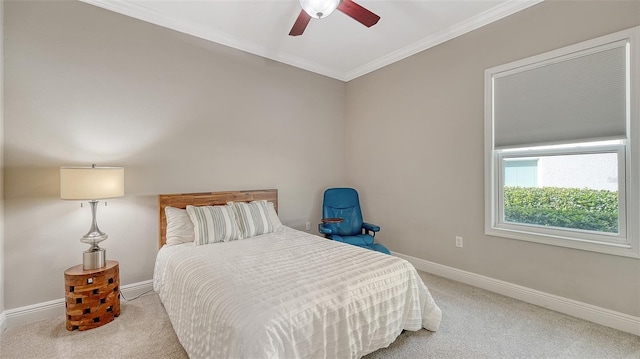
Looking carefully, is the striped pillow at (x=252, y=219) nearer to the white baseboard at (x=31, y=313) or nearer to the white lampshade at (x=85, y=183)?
the white lampshade at (x=85, y=183)

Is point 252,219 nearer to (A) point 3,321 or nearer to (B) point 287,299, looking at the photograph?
(B) point 287,299

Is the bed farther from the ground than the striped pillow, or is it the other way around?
the striped pillow

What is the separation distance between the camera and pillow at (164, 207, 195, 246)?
8.31ft

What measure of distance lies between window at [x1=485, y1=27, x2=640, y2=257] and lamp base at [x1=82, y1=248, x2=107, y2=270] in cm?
Result: 373

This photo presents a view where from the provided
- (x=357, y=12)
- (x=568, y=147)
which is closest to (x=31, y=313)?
(x=357, y=12)

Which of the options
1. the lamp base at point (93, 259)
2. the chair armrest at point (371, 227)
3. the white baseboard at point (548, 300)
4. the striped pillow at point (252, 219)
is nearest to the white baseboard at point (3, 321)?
the lamp base at point (93, 259)

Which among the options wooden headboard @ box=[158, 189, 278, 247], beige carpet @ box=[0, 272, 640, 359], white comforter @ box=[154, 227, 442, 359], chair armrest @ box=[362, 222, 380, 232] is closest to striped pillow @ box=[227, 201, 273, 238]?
wooden headboard @ box=[158, 189, 278, 247]

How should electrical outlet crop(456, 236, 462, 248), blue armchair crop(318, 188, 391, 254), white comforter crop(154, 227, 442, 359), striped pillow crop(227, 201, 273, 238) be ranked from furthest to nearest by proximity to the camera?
1. blue armchair crop(318, 188, 391, 254)
2. electrical outlet crop(456, 236, 462, 248)
3. striped pillow crop(227, 201, 273, 238)
4. white comforter crop(154, 227, 442, 359)

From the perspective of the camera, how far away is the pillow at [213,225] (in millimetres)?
2490

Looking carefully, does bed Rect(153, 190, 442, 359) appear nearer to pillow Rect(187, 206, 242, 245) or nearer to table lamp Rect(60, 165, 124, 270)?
pillow Rect(187, 206, 242, 245)

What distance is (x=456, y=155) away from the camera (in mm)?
3057

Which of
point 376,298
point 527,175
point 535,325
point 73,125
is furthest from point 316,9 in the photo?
point 535,325

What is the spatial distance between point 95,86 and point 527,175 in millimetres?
4325

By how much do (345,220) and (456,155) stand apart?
1610 millimetres
